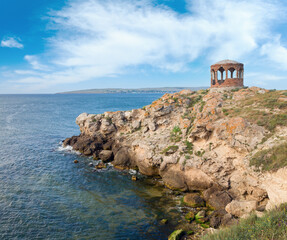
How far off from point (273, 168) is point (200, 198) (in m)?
6.94

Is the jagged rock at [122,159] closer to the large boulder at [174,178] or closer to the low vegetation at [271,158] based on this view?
the large boulder at [174,178]

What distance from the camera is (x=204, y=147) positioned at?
79.8 feet

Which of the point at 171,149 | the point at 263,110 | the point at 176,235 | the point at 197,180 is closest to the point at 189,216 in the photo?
the point at 176,235

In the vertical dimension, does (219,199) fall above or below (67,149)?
below

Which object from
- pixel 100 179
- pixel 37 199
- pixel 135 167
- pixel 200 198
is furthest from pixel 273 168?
pixel 37 199

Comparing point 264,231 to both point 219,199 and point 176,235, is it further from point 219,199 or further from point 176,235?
point 219,199

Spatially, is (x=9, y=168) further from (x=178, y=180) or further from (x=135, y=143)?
(x=178, y=180)

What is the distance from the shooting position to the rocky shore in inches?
709

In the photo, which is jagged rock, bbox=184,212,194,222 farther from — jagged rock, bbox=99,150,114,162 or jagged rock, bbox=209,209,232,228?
jagged rock, bbox=99,150,114,162

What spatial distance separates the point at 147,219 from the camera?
1780cm

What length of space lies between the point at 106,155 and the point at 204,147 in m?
14.5

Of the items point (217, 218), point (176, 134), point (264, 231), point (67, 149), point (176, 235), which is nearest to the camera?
point (264, 231)

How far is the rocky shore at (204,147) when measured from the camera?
18000mm

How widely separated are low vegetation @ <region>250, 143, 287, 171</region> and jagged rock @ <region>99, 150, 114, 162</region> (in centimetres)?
1915
